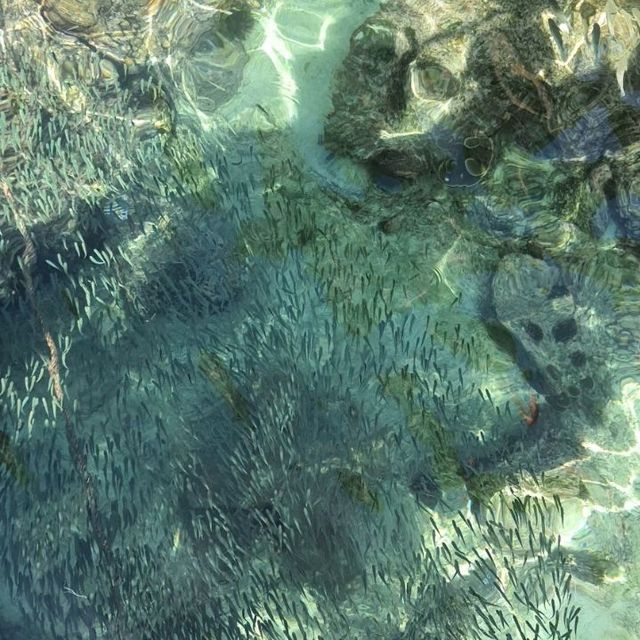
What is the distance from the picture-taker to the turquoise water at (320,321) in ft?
9.19

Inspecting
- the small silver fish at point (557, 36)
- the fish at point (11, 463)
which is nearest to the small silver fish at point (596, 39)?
the small silver fish at point (557, 36)

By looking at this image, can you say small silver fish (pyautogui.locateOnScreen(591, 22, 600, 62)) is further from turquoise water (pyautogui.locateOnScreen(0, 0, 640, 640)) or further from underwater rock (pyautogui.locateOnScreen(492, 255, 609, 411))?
underwater rock (pyautogui.locateOnScreen(492, 255, 609, 411))

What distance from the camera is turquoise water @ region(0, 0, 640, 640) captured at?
2801mm

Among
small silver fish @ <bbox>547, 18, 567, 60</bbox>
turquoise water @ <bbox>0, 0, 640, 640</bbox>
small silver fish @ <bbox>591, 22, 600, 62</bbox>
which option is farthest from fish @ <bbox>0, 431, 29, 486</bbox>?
small silver fish @ <bbox>591, 22, 600, 62</bbox>

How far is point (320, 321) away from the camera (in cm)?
297

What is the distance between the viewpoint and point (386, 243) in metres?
2.98

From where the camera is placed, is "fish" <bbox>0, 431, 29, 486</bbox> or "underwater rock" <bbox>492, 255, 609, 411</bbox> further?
"fish" <bbox>0, 431, 29, 486</bbox>

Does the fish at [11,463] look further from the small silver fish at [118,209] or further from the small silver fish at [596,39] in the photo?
the small silver fish at [596,39]

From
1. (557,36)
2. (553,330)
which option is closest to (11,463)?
(553,330)

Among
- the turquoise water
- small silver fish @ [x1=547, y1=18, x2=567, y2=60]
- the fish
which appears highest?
small silver fish @ [x1=547, y1=18, x2=567, y2=60]

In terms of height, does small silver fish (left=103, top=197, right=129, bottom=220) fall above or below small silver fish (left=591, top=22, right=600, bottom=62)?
below

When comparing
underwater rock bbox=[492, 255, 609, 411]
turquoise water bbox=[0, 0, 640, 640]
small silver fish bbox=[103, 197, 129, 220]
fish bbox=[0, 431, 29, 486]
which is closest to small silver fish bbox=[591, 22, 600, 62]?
turquoise water bbox=[0, 0, 640, 640]

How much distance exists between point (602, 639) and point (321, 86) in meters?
2.78

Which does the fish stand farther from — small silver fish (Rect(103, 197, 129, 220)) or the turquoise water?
small silver fish (Rect(103, 197, 129, 220))
